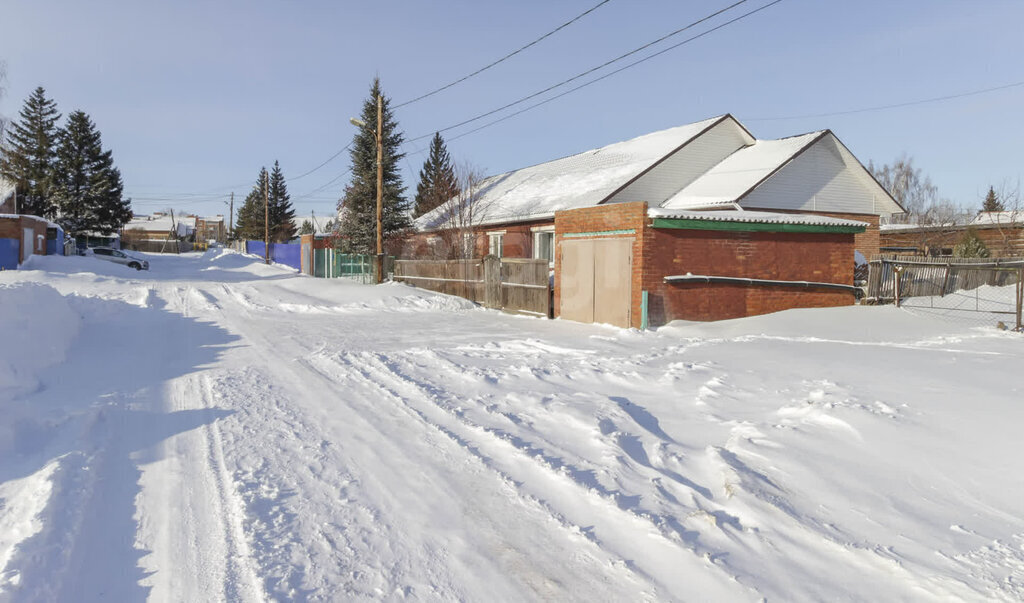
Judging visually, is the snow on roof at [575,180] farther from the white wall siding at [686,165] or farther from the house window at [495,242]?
the house window at [495,242]

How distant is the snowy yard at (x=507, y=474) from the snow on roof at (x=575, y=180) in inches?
524

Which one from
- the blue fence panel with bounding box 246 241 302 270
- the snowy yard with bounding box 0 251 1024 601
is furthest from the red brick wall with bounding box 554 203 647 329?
the blue fence panel with bounding box 246 241 302 270

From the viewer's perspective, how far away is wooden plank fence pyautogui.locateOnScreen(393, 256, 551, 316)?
1633 centimetres

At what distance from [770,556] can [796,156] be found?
21.8 metres

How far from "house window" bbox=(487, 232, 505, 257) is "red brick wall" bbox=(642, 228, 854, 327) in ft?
42.8

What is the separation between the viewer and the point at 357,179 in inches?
1276

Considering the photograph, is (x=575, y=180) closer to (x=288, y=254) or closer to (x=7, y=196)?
(x=288, y=254)

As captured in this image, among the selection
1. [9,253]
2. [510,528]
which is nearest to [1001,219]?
[510,528]

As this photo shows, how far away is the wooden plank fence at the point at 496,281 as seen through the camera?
16.3 m

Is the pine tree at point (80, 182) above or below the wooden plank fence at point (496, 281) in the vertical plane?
above

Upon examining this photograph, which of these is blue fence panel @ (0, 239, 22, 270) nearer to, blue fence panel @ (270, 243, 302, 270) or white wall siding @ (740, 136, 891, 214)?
blue fence panel @ (270, 243, 302, 270)

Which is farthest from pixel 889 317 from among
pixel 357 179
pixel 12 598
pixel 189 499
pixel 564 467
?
pixel 357 179

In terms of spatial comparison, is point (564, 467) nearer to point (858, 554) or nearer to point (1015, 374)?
point (858, 554)

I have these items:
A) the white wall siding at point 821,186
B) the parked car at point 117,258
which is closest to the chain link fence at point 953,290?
the white wall siding at point 821,186
